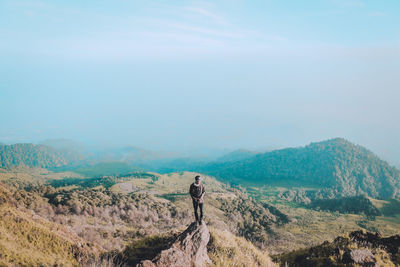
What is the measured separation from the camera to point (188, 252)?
13.4 metres

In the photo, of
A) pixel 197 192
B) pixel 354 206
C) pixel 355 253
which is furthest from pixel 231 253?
pixel 354 206

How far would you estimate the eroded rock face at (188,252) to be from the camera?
38.8 feet

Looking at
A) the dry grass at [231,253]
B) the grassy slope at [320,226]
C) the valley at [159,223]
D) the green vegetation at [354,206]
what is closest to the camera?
the dry grass at [231,253]

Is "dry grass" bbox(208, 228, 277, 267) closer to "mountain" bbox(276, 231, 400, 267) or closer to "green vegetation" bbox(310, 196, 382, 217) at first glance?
"mountain" bbox(276, 231, 400, 267)

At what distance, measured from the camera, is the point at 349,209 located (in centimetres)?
18425

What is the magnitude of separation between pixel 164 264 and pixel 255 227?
122 metres

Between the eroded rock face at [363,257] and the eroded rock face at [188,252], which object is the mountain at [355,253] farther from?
the eroded rock face at [188,252]

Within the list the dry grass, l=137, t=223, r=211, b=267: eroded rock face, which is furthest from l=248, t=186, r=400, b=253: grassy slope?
l=137, t=223, r=211, b=267: eroded rock face

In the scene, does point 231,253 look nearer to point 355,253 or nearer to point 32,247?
point 355,253

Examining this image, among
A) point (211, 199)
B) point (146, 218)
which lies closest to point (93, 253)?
point (146, 218)

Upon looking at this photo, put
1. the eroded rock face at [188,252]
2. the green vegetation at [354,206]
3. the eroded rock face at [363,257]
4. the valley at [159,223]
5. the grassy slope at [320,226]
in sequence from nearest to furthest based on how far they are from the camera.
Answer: the eroded rock face at [188,252] → the eroded rock face at [363,257] → the valley at [159,223] → the grassy slope at [320,226] → the green vegetation at [354,206]

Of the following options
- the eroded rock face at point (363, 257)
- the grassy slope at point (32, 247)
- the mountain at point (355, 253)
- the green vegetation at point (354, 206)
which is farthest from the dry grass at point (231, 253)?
the green vegetation at point (354, 206)

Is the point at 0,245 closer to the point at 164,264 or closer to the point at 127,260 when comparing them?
the point at 127,260

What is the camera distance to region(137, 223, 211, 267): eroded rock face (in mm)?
11820
